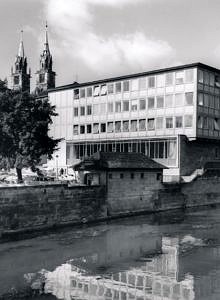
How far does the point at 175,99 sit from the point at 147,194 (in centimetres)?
1466

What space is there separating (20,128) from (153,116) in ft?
72.4

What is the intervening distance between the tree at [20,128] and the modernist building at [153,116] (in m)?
17.4

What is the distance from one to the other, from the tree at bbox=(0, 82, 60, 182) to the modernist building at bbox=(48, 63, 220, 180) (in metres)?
17.4

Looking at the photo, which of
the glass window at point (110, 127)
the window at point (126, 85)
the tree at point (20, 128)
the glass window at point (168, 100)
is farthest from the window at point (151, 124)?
the tree at point (20, 128)

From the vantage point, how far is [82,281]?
73.0ft

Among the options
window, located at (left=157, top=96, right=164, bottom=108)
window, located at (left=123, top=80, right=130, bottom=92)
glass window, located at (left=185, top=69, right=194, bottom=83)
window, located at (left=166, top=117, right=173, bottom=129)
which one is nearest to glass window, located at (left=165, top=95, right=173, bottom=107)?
window, located at (left=157, top=96, right=164, bottom=108)

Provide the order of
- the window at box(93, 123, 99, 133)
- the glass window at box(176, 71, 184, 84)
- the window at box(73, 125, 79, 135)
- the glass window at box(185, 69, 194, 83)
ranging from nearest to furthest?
the glass window at box(185, 69, 194, 83) → the glass window at box(176, 71, 184, 84) → the window at box(93, 123, 99, 133) → the window at box(73, 125, 79, 135)

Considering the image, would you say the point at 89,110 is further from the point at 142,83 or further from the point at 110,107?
the point at 142,83

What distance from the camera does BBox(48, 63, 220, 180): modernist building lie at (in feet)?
179

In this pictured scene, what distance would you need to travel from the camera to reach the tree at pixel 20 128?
1559 inches

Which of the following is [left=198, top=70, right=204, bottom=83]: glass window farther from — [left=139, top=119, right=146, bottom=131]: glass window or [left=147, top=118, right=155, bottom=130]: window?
[left=139, top=119, right=146, bottom=131]: glass window

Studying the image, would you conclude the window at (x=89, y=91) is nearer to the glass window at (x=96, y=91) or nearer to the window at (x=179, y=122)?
the glass window at (x=96, y=91)

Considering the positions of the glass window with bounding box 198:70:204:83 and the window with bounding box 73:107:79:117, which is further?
the window with bounding box 73:107:79:117

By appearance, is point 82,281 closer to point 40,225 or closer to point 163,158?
point 40,225
